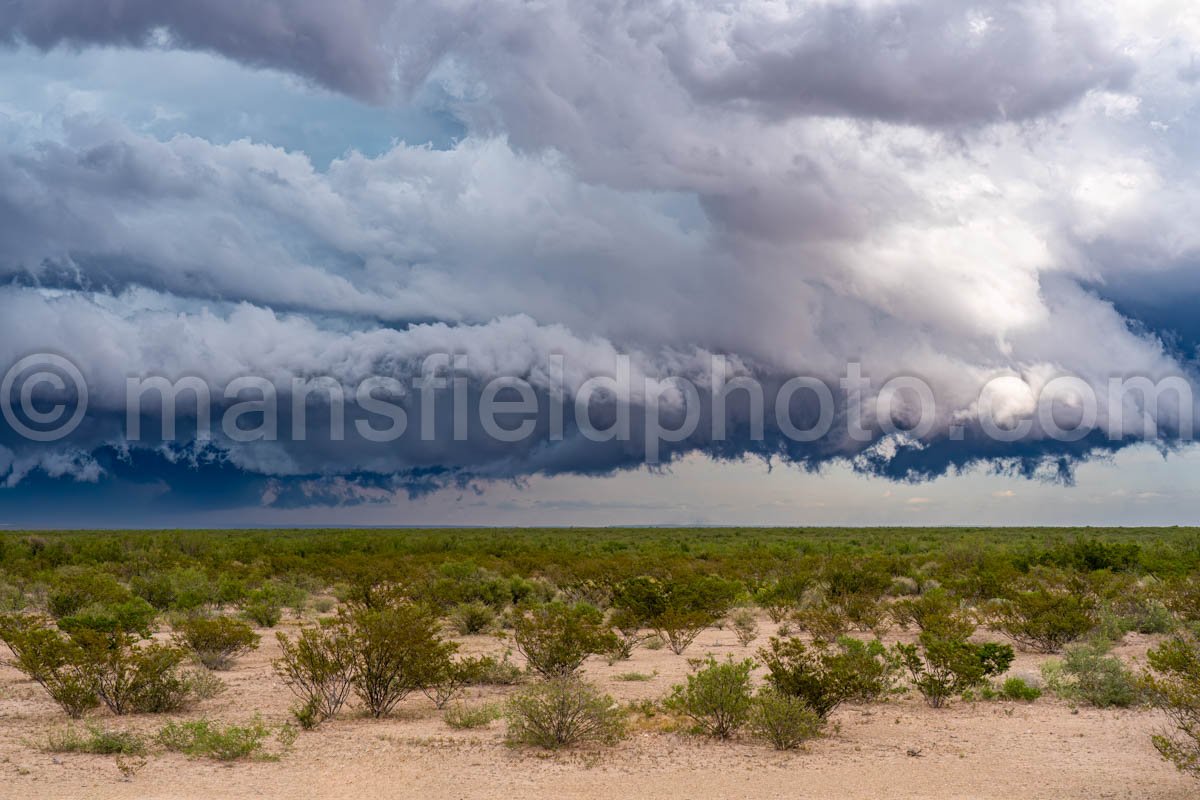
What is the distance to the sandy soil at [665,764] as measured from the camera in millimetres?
11461

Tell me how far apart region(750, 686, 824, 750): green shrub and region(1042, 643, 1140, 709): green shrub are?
593cm

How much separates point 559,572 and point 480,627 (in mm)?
14887

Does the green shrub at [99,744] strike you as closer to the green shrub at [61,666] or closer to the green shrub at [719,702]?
the green shrub at [61,666]

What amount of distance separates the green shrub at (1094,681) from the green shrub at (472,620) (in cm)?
1504

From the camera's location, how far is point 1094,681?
16.8m

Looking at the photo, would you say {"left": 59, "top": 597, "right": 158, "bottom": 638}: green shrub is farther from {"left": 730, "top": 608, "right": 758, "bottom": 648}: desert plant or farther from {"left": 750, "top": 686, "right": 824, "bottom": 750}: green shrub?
{"left": 730, "top": 608, "right": 758, "bottom": 648}: desert plant

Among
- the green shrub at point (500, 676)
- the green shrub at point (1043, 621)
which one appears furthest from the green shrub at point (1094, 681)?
the green shrub at point (500, 676)

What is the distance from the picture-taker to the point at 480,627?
2722cm

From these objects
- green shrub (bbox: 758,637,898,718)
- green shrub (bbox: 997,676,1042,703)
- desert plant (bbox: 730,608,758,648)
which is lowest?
desert plant (bbox: 730,608,758,648)

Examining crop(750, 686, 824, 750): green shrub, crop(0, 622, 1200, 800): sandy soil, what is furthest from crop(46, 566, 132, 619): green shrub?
Answer: crop(750, 686, 824, 750): green shrub

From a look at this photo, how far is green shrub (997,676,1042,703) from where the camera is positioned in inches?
667

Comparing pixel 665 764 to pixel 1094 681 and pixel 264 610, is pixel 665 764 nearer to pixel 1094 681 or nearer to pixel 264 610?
pixel 1094 681

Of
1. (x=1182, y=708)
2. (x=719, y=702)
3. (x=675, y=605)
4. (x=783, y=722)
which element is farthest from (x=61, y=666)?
(x=1182, y=708)

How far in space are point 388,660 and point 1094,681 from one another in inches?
497
